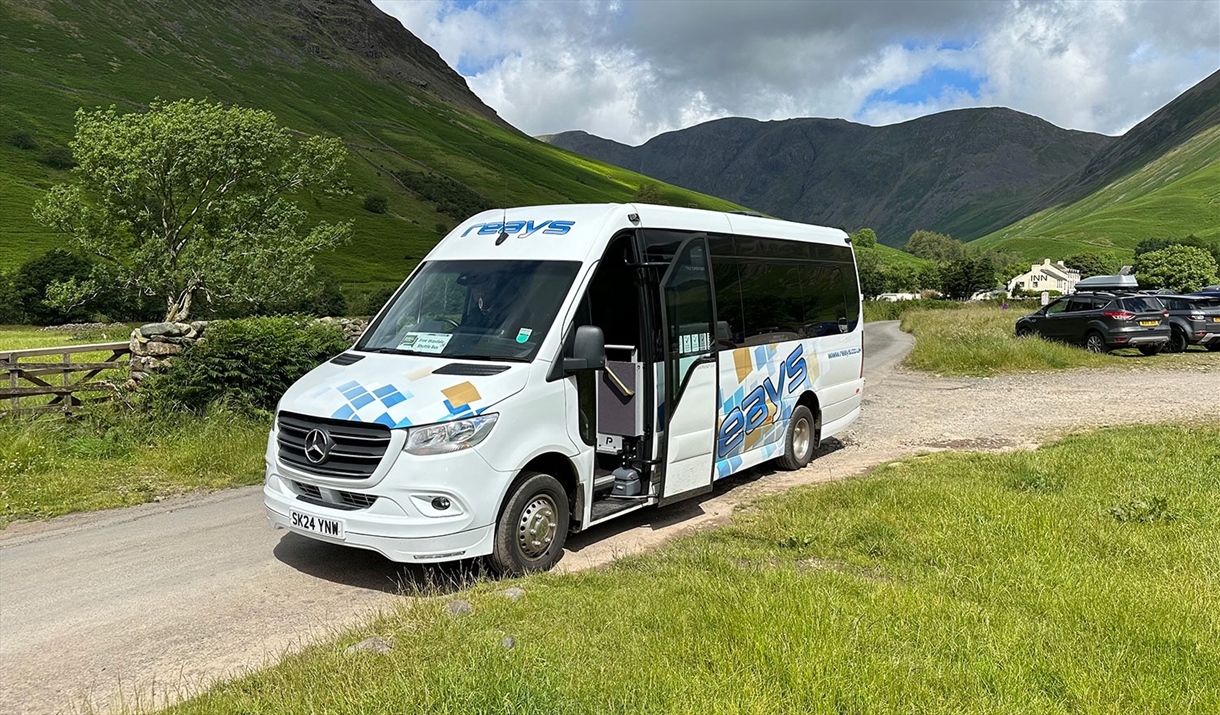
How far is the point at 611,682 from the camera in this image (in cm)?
379

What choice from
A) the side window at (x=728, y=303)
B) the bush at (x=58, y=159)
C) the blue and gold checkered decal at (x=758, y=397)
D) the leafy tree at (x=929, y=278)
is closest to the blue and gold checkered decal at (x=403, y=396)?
the side window at (x=728, y=303)

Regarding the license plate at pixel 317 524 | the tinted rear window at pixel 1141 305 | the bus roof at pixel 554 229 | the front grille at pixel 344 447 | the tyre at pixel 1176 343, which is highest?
the bus roof at pixel 554 229

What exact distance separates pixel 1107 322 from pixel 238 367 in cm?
2328

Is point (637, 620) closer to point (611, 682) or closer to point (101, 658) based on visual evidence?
point (611, 682)

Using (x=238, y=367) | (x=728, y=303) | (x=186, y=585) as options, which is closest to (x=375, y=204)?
(x=238, y=367)

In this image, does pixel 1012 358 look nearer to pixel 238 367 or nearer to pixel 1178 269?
pixel 238 367

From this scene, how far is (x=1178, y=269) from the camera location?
121 meters

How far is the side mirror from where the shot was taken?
20.5ft

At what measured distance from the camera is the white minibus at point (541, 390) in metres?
5.64

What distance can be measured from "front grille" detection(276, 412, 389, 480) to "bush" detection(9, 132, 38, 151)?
362 ft

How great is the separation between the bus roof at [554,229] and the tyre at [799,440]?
10.0 ft

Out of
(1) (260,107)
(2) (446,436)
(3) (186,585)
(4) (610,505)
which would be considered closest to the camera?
(2) (446,436)

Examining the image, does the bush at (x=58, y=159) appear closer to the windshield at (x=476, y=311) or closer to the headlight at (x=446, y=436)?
the windshield at (x=476, y=311)

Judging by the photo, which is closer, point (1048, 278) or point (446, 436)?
point (446, 436)
